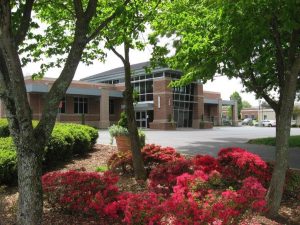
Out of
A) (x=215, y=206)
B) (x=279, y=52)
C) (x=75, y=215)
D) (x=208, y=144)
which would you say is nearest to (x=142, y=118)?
(x=208, y=144)

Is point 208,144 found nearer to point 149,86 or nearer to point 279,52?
point 279,52

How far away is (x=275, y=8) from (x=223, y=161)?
11.2 feet

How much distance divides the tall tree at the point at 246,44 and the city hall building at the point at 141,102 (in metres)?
29.1

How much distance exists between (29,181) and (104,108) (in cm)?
4030

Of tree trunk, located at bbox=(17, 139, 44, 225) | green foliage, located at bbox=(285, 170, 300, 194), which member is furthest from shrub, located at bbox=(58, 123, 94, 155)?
tree trunk, located at bbox=(17, 139, 44, 225)

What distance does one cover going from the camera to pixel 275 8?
22.7ft

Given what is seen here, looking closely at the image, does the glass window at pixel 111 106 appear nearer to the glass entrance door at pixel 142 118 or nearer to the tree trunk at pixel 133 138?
the glass entrance door at pixel 142 118

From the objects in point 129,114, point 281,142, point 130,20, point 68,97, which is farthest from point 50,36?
point 68,97

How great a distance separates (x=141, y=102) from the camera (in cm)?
4553

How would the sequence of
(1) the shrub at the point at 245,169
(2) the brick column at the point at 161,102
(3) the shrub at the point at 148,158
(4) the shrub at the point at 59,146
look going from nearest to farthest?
1. (1) the shrub at the point at 245,169
2. (3) the shrub at the point at 148,158
3. (4) the shrub at the point at 59,146
4. (2) the brick column at the point at 161,102

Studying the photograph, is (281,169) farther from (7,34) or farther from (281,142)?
(7,34)

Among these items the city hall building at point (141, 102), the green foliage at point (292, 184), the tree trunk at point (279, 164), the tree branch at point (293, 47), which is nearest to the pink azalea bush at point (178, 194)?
the tree trunk at point (279, 164)

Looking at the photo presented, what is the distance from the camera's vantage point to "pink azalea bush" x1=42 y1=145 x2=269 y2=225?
15.9 ft

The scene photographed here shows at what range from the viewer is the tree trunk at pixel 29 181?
453 centimetres
